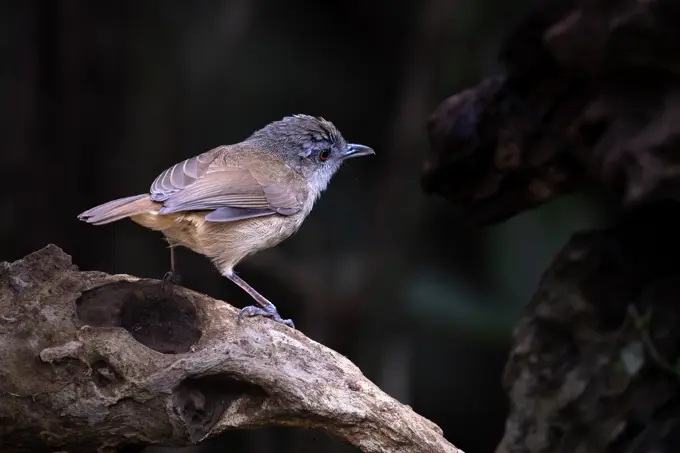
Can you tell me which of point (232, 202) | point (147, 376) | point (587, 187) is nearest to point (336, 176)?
point (587, 187)

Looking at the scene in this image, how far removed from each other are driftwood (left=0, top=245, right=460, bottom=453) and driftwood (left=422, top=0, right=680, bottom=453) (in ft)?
3.07

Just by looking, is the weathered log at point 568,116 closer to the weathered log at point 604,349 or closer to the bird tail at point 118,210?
the weathered log at point 604,349

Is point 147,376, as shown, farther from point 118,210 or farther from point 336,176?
point 336,176

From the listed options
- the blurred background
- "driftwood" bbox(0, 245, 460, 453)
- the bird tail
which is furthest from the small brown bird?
the blurred background

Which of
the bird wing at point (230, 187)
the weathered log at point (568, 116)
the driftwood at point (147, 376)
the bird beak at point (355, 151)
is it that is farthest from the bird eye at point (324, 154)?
the driftwood at point (147, 376)

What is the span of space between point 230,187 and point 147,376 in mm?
1053

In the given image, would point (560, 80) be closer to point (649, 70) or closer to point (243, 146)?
point (649, 70)

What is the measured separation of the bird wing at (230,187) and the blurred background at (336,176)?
1567mm

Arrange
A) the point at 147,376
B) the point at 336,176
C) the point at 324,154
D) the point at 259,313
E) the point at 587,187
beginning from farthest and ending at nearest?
the point at 336,176, the point at 324,154, the point at 587,187, the point at 259,313, the point at 147,376

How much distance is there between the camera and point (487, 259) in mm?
6113

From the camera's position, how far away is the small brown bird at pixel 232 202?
3721 millimetres

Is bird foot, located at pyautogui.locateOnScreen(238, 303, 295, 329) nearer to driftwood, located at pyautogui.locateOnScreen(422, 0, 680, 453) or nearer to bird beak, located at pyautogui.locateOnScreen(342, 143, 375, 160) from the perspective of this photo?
driftwood, located at pyautogui.locateOnScreen(422, 0, 680, 453)

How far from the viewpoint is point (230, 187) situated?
12.9 feet

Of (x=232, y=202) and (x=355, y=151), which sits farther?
(x=355, y=151)
